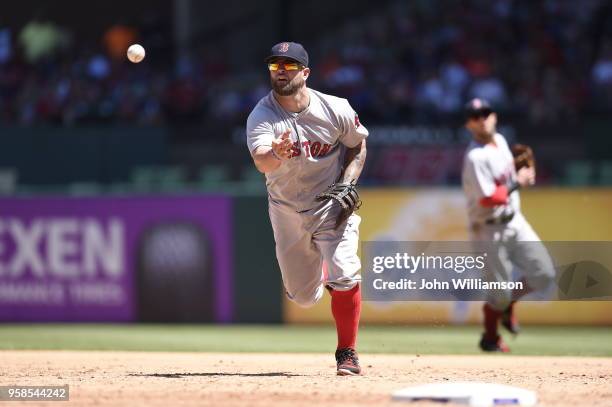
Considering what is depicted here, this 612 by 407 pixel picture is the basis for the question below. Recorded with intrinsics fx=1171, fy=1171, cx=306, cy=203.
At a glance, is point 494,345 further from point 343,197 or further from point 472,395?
→ point 472,395

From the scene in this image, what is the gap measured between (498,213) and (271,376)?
2896mm

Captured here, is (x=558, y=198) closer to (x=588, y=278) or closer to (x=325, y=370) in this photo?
(x=588, y=278)

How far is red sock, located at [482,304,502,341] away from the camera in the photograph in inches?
372

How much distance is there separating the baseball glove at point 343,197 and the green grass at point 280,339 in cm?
274

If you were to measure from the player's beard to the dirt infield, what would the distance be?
177 centimetres

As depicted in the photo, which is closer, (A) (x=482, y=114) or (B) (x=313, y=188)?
(B) (x=313, y=188)

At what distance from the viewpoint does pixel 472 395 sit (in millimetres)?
5957

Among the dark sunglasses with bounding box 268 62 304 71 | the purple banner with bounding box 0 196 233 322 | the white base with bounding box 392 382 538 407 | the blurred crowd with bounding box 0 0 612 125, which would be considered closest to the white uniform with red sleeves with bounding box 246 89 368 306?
the dark sunglasses with bounding box 268 62 304 71

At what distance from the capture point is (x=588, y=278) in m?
8.14

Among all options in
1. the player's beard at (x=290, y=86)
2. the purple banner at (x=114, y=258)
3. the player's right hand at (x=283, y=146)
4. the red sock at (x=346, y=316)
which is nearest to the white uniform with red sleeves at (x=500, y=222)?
the red sock at (x=346, y=316)

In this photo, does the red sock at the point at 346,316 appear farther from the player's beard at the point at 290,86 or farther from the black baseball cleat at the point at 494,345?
the black baseball cleat at the point at 494,345

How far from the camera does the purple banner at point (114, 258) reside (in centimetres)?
1310

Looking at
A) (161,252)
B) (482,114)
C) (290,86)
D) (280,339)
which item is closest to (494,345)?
(482,114)

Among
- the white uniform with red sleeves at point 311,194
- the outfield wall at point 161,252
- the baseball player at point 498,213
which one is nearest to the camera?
the white uniform with red sleeves at point 311,194
